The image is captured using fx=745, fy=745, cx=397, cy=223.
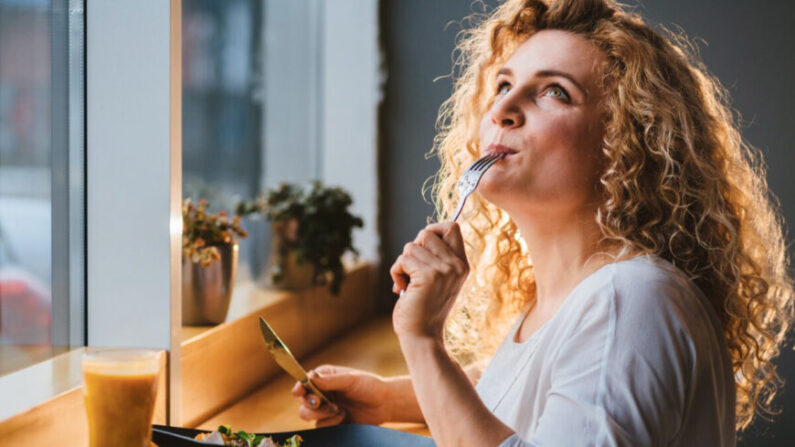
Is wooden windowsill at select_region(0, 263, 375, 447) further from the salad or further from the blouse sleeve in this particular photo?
the blouse sleeve

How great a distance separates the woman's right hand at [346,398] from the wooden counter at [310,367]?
0.09 meters

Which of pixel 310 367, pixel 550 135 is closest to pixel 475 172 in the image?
pixel 550 135

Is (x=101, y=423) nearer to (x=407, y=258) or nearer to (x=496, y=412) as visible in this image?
(x=407, y=258)

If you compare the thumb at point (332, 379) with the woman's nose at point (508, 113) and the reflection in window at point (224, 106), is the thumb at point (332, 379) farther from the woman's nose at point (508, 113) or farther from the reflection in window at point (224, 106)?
the reflection in window at point (224, 106)

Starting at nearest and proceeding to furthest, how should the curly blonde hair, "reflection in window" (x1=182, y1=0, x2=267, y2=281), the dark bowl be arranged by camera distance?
1. the curly blonde hair
2. the dark bowl
3. "reflection in window" (x1=182, y1=0, x2=267, y2=281)

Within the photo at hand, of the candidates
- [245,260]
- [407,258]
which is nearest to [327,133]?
[245,260]

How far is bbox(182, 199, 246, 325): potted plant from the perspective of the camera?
1492mm

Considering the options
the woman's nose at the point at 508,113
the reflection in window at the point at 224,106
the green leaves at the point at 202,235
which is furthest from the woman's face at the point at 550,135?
the reflection in window at the point at 224,106

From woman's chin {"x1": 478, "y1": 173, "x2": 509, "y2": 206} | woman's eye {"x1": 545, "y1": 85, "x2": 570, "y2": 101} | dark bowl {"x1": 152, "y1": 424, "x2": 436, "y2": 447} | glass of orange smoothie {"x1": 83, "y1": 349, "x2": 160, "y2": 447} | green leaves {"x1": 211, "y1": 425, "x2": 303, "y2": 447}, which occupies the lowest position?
dark bowl {"x1": 152, "y1": 424, "x2": 436, "y2": 447}

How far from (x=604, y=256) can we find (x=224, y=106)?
1.52m

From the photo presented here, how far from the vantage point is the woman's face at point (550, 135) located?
0.97m

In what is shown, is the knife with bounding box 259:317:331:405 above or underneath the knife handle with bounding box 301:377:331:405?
above

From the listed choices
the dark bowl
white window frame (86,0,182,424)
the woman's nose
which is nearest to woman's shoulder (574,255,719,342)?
the woman's nose

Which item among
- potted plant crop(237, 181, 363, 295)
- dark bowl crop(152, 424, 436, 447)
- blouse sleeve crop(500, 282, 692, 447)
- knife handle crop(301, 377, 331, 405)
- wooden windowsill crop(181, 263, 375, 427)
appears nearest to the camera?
blouse sleeve crop(500, 282, 692, 447)
